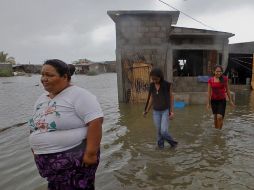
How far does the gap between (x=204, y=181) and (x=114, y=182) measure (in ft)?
4.23

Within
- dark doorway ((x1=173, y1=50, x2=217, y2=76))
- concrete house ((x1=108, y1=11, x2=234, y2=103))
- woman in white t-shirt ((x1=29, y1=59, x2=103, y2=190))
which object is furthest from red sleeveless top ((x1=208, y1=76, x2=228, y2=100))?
dark doorway ((x1=173, y1=50, x2=217, y2=76))

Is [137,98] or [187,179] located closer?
[187,179]

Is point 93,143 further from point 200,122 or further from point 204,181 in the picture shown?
point 200,122

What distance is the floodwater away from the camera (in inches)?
186

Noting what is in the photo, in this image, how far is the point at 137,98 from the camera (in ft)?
46.2

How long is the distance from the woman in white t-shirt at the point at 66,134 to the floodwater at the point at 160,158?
1.86 m

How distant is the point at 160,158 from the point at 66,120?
341cm

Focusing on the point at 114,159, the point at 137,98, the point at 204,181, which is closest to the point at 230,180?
→ the point at 204,181

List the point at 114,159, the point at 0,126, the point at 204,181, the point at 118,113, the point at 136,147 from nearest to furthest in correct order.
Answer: the point at 204,181 < the point at 114,159 < the point at 136,147 < the point at 0,126 < the point at 118,113

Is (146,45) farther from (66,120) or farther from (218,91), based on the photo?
(66,120)

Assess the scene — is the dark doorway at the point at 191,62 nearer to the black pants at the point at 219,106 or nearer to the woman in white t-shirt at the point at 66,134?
the black pants at the point at 219,106

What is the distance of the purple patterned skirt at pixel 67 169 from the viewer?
2.80 metres

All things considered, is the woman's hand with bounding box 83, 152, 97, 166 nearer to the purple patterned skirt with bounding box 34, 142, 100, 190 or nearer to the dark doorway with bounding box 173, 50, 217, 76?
the purple patterned skirt with bounding box 34, 142, 100, 190

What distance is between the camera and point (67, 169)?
282 cm
